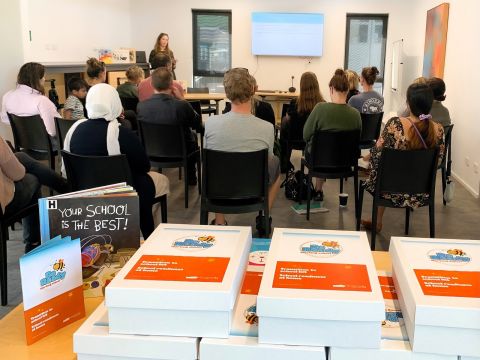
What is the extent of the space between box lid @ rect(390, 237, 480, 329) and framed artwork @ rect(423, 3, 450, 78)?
6.11 m

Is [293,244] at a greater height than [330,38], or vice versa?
[330,38]

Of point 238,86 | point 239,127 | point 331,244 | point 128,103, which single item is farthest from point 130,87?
point 331,244

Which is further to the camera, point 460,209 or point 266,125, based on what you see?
point 460,209

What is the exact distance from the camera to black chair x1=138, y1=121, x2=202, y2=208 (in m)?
4.41

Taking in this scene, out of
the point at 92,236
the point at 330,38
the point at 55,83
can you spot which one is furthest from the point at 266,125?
the point at 330,38

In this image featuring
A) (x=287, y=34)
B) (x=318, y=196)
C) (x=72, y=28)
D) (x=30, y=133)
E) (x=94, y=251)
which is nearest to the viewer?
(x=94, y=251)

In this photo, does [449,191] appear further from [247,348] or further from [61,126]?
[247,348]

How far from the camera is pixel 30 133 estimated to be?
181 inches

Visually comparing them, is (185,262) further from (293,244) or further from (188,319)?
(293,244)

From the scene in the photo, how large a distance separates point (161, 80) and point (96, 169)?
82.2 inches

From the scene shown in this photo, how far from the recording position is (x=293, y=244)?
3.95 feet

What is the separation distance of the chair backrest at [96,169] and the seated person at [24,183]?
301mm

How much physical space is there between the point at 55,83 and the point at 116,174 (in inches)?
180

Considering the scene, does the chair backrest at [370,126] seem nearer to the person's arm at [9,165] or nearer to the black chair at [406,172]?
the black chair at [406,172]
